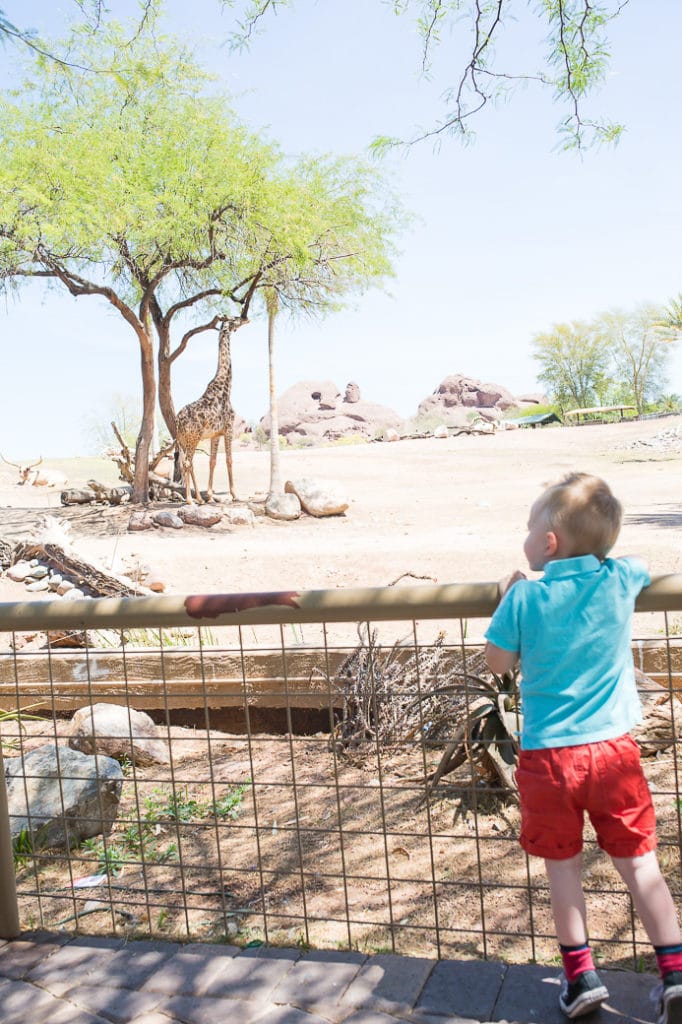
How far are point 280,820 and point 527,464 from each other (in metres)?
21.2

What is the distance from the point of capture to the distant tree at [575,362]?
190 feet

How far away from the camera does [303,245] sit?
16656mm

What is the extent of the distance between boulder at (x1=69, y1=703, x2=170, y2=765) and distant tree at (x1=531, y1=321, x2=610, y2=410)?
5464cm

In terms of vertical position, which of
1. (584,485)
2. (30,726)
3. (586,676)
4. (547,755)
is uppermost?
(584,485)

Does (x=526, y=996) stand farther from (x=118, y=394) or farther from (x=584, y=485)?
(x=118, y=394)

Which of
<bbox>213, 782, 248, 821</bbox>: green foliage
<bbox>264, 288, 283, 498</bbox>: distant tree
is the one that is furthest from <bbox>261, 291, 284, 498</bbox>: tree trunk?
<bbox>213, 782, 248, 821</bbox>: green foliage

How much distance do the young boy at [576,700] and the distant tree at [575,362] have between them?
187 feet

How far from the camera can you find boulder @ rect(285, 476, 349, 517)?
624 inches

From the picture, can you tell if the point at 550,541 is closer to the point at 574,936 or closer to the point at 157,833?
the point at 574,936

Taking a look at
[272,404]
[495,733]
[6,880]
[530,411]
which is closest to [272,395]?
[272,404]

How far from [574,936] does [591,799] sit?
1.06 feet

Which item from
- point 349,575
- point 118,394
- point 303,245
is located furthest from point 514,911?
point 118,394

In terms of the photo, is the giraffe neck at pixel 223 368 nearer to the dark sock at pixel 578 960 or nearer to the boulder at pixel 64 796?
the boulder at pixel 64 796

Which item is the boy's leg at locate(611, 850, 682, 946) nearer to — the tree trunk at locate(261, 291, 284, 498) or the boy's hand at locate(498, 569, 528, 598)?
the boy's hand at locate(498, 569, 528, 598)
